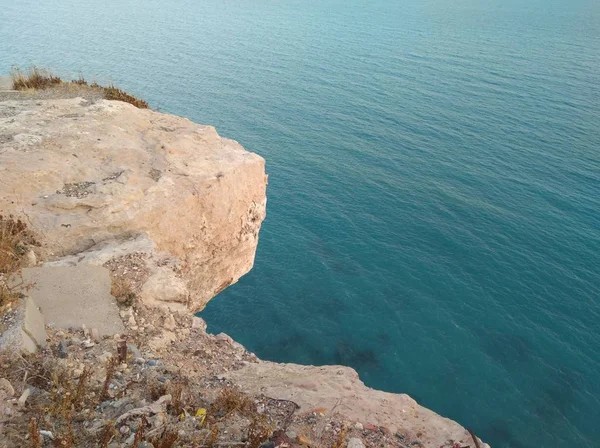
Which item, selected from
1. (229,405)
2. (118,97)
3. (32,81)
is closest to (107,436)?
(229,405)

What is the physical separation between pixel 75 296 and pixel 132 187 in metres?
5.70

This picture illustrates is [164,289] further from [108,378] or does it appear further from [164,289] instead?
[108,378]

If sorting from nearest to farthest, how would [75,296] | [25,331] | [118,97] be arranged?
[25,331] → [75,296] → [118,97]

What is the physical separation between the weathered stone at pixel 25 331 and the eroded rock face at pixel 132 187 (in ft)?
10.3

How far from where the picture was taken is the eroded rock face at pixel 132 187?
1463 centimetres

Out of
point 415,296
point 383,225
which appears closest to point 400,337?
point 415,296

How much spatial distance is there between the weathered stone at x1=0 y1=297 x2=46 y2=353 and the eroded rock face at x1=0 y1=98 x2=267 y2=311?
10.3 ft

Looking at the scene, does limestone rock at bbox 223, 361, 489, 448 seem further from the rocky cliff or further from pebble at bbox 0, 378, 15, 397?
pebble at bbox 0, 378, 15, 397

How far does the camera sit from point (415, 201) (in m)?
43.6

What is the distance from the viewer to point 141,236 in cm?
1516

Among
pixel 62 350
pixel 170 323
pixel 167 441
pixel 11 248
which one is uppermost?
pixel 167 441

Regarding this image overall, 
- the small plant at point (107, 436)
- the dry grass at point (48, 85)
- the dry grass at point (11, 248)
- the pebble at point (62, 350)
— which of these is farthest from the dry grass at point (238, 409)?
the dry grass at point (48, 85)

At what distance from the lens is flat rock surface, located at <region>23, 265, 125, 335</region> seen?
11008 mm

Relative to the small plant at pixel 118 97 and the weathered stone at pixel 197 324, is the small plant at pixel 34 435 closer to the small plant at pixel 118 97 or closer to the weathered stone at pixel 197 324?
the weathered stone at pixel 197 324
